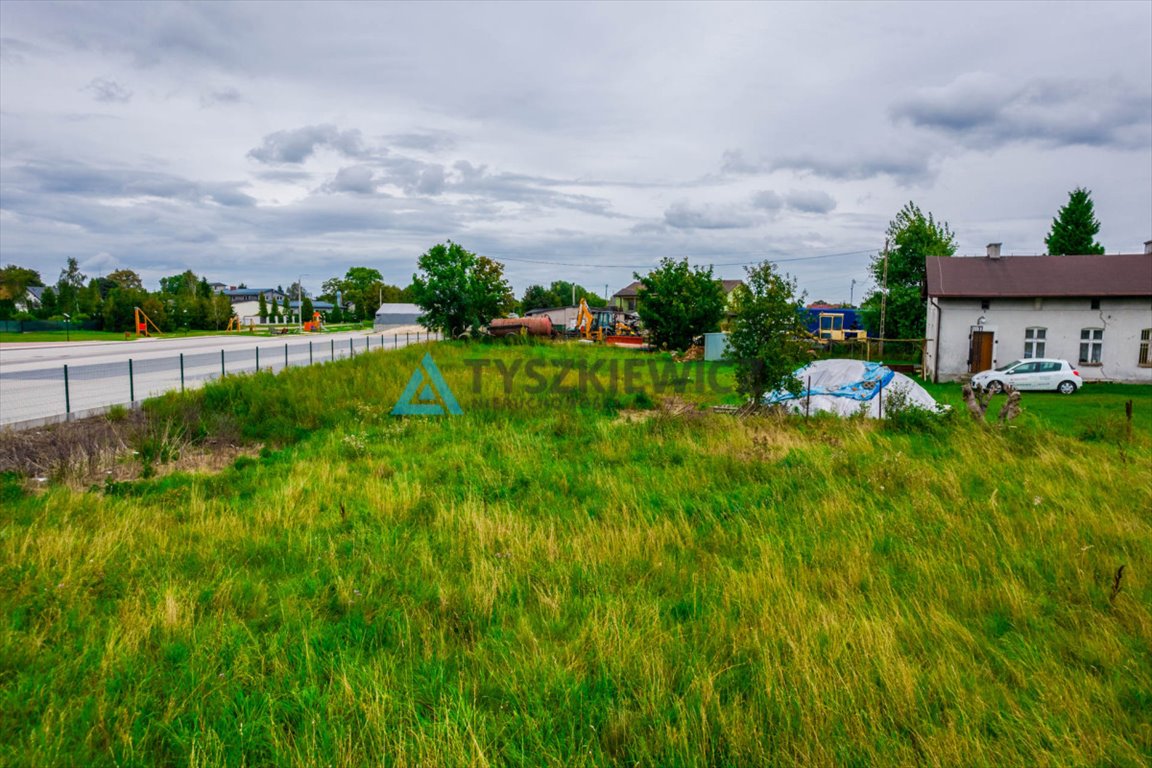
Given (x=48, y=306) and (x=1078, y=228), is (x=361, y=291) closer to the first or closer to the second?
(x=48, y=306)

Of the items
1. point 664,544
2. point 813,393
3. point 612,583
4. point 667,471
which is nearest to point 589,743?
point 612,583

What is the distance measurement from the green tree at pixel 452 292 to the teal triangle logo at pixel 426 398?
841 inches

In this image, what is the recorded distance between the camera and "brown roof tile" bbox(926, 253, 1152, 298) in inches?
971

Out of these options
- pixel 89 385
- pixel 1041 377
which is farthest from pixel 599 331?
pixel 89 385

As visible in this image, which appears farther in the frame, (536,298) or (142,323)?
(536,298)

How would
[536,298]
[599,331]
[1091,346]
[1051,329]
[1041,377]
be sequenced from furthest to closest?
1. [536,298]
2. [599,331]
3. [1051,329]
4. [1091,346]
5. [1041,377]

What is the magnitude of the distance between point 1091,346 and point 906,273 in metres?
15.1

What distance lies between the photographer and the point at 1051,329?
25094 mm

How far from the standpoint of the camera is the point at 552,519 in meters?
6.36

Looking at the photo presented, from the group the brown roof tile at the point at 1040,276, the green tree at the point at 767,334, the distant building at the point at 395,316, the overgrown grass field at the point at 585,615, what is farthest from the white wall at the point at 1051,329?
the distant building at the point at 395,316

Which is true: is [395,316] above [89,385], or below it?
above

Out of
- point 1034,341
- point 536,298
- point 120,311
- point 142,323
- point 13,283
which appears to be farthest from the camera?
point 536,298

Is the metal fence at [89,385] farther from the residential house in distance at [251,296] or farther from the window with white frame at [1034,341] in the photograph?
the residential house in distance at [251,296]

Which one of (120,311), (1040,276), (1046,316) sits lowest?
(1046,316)
